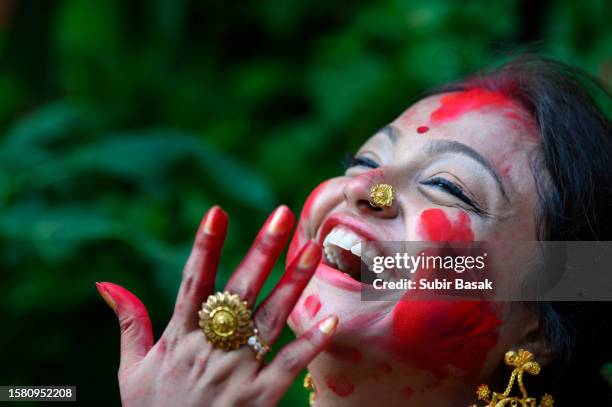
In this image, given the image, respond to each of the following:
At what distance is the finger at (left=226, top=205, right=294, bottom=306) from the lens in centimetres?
134

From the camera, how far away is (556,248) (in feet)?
5.33

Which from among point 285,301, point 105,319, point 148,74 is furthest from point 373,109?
point 285,301

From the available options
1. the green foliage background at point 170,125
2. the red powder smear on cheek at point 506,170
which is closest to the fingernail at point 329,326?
the red powder smear on cheek at point 506,170

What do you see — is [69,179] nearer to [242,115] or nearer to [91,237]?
[91,237]

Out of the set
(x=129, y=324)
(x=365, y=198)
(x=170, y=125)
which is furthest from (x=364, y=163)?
→ (x=170, y=125)

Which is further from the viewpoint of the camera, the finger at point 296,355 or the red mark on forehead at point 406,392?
the red mark on forehead at point 406,392

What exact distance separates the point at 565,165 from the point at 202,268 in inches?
32.1

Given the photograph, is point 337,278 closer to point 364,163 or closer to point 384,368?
point 384,368

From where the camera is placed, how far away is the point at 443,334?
1.51 meters

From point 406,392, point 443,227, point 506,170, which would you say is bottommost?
point 406,392

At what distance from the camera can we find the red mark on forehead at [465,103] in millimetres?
1736

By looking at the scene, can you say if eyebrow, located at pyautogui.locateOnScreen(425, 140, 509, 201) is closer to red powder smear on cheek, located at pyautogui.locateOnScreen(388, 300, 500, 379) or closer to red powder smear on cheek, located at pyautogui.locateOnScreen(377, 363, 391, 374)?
red powder smear on cheek, located at pyautogui.locateOnScreen(388, 300, 500, 379)

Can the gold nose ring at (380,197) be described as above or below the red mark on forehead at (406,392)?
above

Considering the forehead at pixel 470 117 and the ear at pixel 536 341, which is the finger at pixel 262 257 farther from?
the ear at pixel 536 341
